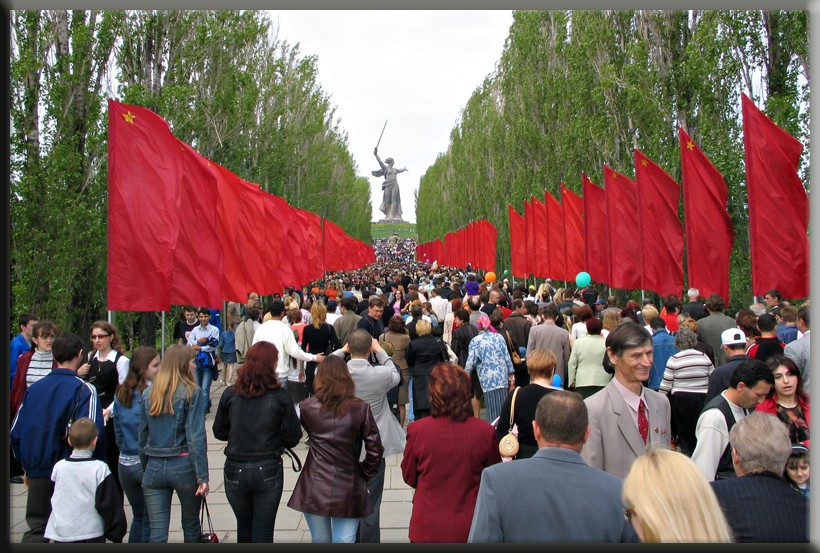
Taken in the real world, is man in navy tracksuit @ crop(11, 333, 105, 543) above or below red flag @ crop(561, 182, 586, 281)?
below

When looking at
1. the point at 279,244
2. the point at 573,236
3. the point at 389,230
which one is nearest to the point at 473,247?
the point at 573,236

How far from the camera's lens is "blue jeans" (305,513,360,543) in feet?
14.9

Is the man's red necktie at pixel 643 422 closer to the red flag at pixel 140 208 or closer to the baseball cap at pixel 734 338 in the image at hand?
the baseball cap at pixel 734 338

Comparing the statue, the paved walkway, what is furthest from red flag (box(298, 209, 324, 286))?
the statue

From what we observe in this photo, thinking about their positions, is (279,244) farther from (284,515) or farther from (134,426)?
(134,426)

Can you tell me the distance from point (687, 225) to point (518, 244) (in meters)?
14.4

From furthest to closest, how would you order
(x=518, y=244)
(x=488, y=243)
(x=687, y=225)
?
(x=488, y=243) < (x=518, y=244) < (x=687, y=225)

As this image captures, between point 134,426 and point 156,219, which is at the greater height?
point 156,219

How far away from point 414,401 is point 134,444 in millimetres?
3905

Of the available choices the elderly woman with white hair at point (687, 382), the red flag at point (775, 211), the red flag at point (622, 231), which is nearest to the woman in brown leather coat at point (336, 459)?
the elderly woman with white hair at point (687, 382)

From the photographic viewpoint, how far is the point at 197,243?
7.83 meters

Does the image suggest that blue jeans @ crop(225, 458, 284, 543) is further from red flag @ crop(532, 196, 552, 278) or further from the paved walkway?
red flag @ crop(532, 196, 552, 278)

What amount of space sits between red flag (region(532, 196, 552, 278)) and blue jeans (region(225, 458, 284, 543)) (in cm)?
1519

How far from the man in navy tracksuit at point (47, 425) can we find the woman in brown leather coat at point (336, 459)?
151cm
